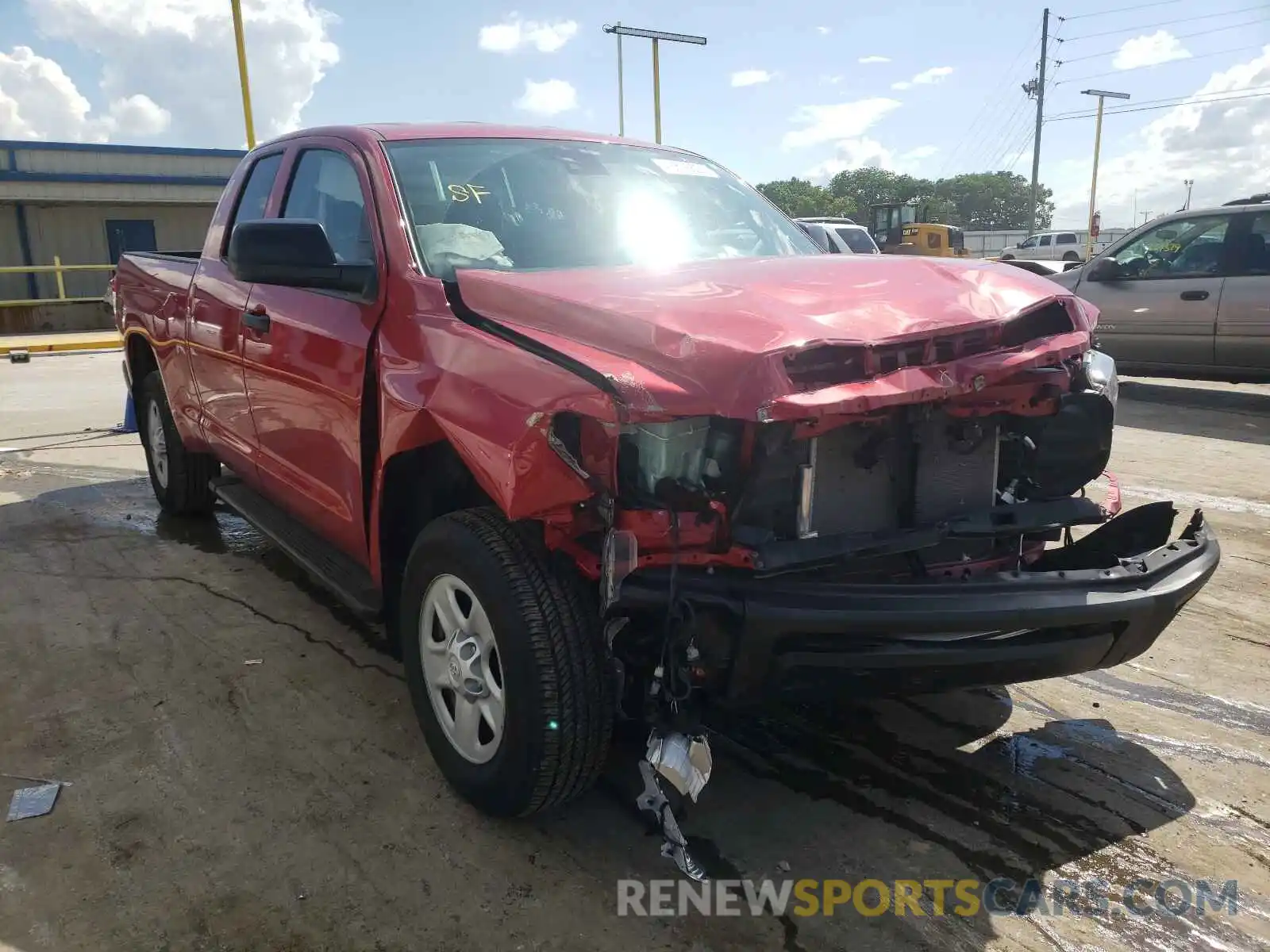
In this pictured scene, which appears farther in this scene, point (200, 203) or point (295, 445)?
point (200, 203)

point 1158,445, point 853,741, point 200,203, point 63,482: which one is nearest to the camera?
point 853,741

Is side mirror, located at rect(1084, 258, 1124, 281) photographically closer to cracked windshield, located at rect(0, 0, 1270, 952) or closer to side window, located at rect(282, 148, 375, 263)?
cracked windshield, located at rect(0, 0, 1270, 952)

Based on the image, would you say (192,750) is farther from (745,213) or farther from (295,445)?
(745,213)

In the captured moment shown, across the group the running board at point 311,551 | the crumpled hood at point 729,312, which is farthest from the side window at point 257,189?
the crumpled hood at point 729,312

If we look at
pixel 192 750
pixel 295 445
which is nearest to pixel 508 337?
pixel 295 445

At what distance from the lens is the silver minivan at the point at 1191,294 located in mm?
8320

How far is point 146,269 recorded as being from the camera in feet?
17.3

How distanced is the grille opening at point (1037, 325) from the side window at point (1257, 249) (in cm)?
694

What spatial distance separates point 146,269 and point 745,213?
11.0ft

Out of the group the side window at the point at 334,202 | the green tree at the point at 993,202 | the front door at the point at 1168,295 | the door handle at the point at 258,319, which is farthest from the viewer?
the green tree at the point at 993,202

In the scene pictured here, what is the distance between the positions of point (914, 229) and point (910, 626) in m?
31.9

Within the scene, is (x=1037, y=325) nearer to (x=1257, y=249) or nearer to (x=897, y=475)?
(x=897, y=475)

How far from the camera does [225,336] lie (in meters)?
4.06

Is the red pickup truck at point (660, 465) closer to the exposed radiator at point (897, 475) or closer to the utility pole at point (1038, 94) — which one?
the exposed radiator at point (897, 475)
